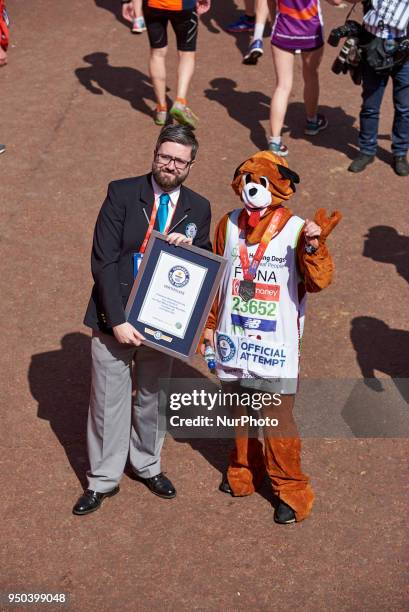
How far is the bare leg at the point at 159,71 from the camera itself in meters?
10.1

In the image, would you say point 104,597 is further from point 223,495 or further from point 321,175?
point 321,175

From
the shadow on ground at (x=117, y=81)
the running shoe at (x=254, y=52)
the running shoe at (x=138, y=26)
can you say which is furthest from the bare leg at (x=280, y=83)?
the running shoe at (x=138, y=26)

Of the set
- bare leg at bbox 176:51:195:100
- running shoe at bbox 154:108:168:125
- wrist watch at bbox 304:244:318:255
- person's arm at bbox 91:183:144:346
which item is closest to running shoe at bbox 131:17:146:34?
running shoe at bbox 154:108:168:125

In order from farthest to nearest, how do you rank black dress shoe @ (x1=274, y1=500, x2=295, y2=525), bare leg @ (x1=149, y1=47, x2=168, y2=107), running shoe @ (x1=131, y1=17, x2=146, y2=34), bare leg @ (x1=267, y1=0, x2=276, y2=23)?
running shoe @ (x1=131, y1=17, x2=146, y2=34) < bare leg @ (x1=267, y1=0, x2=276, y2=23) < bare leg @ (x1=149, y1=47, x2=168, y2=107) < black dress shoe @ (x1=274, y1=500, x2=295, y2=525)

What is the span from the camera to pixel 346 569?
18.7ft

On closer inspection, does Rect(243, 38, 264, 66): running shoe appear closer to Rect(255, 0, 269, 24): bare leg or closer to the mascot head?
Rect(255, 0, 269, 24): bare leg

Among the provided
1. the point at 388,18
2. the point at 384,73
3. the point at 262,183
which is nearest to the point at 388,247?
the point at 384,73

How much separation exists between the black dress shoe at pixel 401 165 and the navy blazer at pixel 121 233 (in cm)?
460

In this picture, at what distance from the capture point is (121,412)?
594 cm

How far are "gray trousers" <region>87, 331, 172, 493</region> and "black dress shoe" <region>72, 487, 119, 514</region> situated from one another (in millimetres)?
44

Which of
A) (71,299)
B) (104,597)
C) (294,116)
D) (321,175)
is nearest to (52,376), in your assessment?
(71,299)

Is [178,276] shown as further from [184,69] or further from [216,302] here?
[184,69]

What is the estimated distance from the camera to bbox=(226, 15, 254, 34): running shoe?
42.0 ft

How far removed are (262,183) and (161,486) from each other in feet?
6.45
